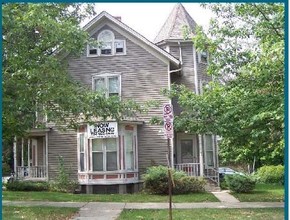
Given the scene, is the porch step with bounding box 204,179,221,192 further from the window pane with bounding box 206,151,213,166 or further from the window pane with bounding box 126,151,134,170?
the window pane with bounding box 126,151,134,170

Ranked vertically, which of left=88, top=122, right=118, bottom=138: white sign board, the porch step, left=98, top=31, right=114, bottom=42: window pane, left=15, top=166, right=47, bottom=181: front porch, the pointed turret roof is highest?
the pointed turret roof

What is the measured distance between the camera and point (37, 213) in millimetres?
12180

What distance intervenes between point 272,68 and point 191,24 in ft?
51.4

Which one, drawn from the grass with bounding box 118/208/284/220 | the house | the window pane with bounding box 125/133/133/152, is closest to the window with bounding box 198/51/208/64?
the house

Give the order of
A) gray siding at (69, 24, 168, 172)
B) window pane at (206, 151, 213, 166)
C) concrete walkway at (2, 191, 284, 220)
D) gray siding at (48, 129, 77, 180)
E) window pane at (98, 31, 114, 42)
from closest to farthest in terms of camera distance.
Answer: concrete walkway at (2, 191, 284, 220) < gray siding at (69, 24, 168, 172) < gray siding at (48, 129, 77, 180) < window pane at (98, 31, 114, 42) < window pane at (206, 151, 213, 166)

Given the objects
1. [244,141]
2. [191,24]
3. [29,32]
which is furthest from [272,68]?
[191,24]

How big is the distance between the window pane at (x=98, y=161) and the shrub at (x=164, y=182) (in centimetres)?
346

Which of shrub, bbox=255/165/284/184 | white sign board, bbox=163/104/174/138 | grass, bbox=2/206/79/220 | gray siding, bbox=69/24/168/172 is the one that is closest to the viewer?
white sign board, bbox=163/104/174/138

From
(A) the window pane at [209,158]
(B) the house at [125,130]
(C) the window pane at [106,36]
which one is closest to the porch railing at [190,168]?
(B) the house at [125,130]

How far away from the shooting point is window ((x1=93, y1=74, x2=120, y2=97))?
22.2 m

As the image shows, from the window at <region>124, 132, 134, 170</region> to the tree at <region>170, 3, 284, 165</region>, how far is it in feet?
20.6

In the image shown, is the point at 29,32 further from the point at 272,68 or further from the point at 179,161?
the point at 179,161

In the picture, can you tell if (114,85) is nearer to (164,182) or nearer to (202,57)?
(202,57)

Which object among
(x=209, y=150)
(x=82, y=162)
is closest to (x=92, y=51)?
(x=82, y=162)
